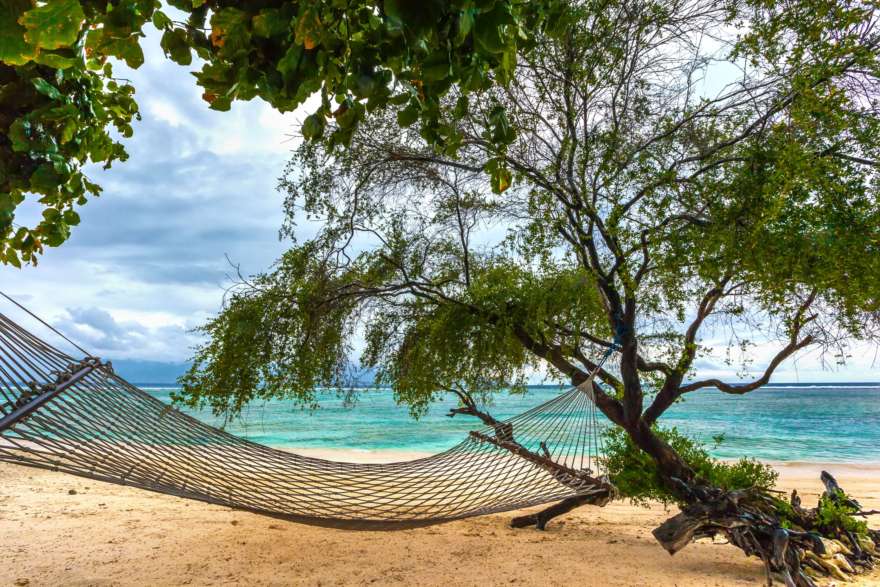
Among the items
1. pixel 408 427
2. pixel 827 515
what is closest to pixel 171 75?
pixel 827 515

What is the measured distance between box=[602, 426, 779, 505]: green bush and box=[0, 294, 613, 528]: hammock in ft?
2.34

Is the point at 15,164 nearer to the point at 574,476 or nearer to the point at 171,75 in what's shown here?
the point at 171,75

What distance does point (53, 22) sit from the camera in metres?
0.59

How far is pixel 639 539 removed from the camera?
11.4ft

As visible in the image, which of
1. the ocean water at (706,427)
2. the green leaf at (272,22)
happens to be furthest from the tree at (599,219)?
the ocean water at (706,427)

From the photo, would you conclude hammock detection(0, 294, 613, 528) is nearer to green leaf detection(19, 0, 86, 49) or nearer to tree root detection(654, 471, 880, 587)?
tree root detection(654, 471, 880, 587)

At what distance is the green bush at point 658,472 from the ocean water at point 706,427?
6039 mm

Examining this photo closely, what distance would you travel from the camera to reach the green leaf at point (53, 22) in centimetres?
58

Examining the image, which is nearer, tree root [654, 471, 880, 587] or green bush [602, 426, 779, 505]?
tree root [654, 471, 880, 587]

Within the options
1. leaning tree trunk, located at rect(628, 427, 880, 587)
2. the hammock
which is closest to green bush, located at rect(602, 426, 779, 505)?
leaning tree trunk, located at rect(628, 427, 880, 587)

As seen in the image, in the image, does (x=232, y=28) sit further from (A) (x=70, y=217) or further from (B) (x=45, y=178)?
(A) (x=70, y=217)

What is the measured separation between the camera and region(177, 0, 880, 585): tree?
2.61 meters

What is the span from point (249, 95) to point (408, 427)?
1734 cm

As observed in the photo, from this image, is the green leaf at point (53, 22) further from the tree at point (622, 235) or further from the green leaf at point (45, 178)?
the tree at point (622, 235)
